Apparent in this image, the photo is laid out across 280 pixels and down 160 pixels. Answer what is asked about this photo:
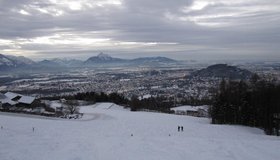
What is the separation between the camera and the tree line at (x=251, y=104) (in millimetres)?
37812

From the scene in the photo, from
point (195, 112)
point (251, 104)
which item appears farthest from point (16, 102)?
point (251, 104)

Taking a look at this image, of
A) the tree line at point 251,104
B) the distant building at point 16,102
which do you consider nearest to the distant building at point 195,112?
the tree line at point 251,104

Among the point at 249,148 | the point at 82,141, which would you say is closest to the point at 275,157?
the point at 249,148

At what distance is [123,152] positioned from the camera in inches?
769

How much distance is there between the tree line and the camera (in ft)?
124

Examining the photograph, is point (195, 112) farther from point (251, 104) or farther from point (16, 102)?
point (16, 102)

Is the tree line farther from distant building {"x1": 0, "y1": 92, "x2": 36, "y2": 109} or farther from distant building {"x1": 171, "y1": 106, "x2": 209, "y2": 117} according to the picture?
distant building {"x1": 0, "y1": 92, "x2": 36, "y2": 109}

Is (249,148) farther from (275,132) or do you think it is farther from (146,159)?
(275,132)

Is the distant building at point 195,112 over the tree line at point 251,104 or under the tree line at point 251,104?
under

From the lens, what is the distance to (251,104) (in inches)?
1581

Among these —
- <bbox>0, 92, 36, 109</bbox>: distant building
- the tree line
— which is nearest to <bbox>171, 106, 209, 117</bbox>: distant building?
the tree line

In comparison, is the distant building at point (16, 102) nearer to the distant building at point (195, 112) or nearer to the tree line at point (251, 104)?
the distant building at point (195, 112)

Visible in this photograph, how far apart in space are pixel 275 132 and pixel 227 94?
8741 millimetres

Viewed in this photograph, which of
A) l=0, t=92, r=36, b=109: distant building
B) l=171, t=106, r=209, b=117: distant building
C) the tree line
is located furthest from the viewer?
l=171, t=106, r=209, b=117: distant building
